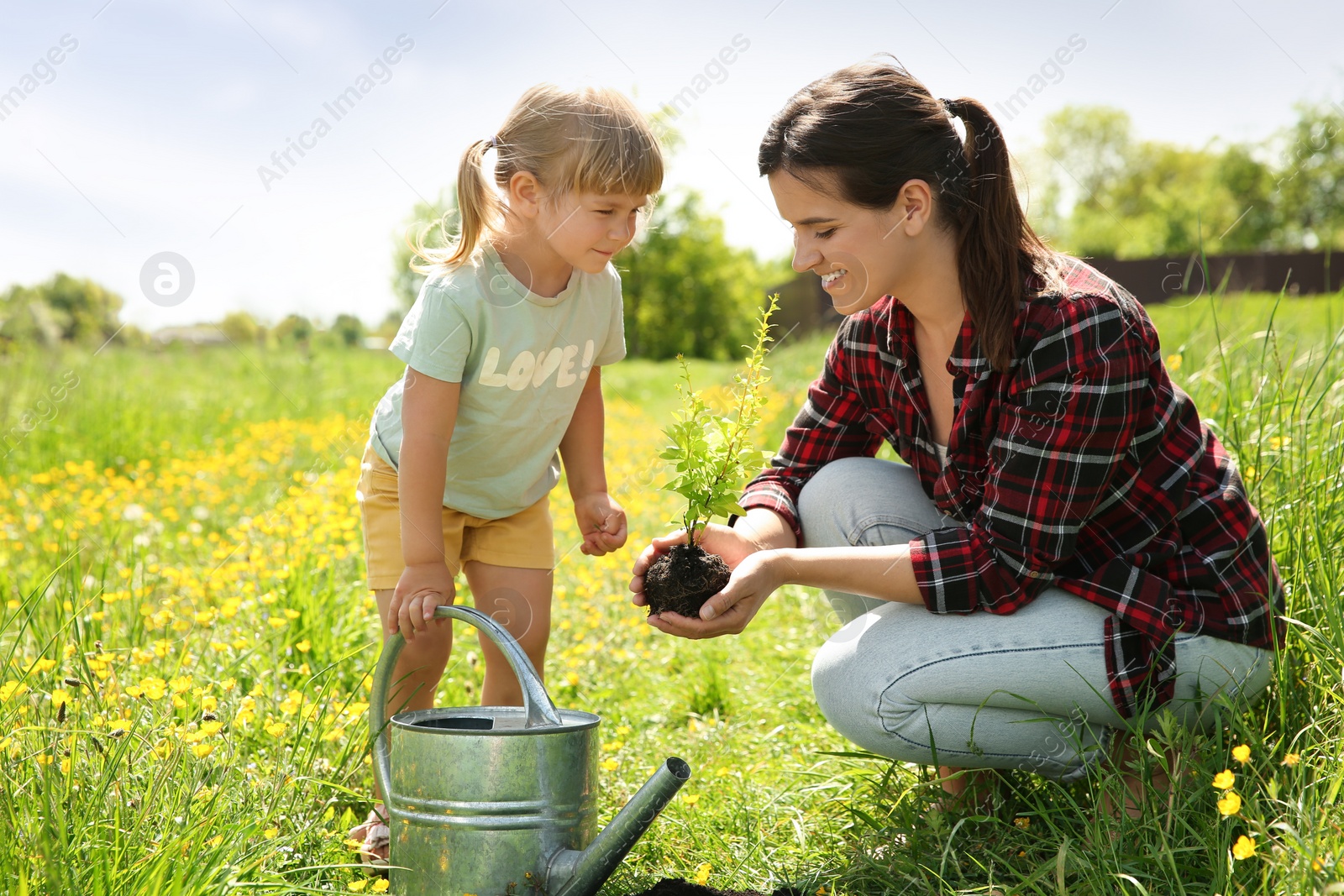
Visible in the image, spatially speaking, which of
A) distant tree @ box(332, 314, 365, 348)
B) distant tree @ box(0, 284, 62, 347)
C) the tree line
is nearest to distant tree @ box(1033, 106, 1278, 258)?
the tree line

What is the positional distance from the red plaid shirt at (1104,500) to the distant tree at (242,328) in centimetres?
1161

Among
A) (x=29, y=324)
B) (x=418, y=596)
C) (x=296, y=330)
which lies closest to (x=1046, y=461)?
(x=418, y=596)

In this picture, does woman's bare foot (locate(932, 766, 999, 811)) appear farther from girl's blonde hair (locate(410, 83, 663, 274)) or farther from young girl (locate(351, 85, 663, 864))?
girl's blonde hair (locate(410, 83, 663, 274))

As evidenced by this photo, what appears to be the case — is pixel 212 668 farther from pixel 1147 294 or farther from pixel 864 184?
pixel 1147 294

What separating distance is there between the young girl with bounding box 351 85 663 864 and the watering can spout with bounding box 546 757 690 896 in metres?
0.44

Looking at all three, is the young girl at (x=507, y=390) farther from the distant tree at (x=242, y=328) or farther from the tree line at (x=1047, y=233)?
the distant tree at (x=242, y=328)

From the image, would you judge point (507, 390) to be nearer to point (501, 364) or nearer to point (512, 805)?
point (501, 364)

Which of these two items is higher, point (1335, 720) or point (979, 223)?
point (979, 223)

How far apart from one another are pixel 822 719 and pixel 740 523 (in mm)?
782

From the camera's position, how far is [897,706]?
1.76 metres

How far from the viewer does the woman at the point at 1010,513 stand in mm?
1674

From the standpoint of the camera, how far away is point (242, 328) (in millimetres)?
13086

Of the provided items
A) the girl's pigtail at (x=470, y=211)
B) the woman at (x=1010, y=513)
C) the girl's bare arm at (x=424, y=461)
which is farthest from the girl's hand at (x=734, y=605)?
the girl's pigtail at (x=470, y=211)

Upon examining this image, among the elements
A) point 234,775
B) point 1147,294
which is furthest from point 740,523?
point 1147,294
